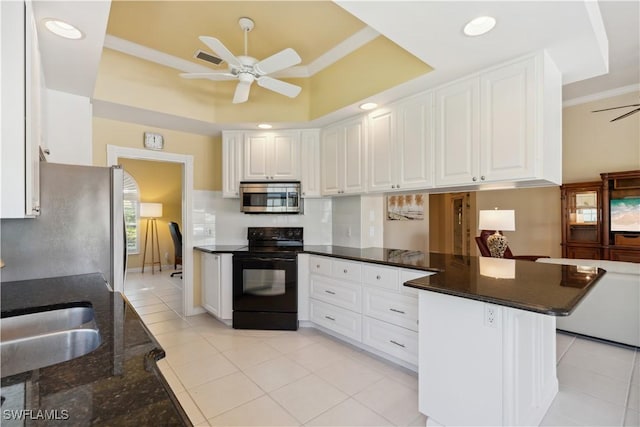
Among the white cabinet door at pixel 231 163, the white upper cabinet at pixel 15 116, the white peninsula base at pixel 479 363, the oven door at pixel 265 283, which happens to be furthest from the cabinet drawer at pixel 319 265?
the white upper cabinet at pixel 15 116

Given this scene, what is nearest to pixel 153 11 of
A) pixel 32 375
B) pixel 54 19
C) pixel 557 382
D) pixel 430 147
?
pixel 54 19

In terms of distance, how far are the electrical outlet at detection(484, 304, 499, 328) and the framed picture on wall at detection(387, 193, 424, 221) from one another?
4486 millimetres

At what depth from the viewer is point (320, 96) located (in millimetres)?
3279

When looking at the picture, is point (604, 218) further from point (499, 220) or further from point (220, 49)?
point (220, 49)

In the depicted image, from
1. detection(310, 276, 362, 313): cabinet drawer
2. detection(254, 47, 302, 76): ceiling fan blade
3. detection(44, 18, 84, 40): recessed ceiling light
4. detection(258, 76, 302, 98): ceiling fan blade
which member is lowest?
detection(310, 276, 362, 313): cabinet drawer

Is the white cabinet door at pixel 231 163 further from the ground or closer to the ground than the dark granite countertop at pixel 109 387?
further from the ground

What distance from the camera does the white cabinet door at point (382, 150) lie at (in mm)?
2863

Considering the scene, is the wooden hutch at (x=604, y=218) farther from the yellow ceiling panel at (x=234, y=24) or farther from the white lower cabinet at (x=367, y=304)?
the yellow ceiling panel at (x=234, y=24)

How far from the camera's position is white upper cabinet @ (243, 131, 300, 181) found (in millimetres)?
3699

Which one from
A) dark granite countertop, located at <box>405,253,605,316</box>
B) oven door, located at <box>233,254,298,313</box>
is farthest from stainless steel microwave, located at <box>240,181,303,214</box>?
dark granite countertop, located at <box>405,253,605,316</box>

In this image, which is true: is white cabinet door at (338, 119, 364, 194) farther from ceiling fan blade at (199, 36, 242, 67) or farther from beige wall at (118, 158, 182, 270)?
beige wall at (118, 158, 182, 270)

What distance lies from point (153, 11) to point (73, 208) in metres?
1.70

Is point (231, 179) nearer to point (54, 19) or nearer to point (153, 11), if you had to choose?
point (153, 11)

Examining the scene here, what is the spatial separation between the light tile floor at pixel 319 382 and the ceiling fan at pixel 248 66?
2.38 metres
